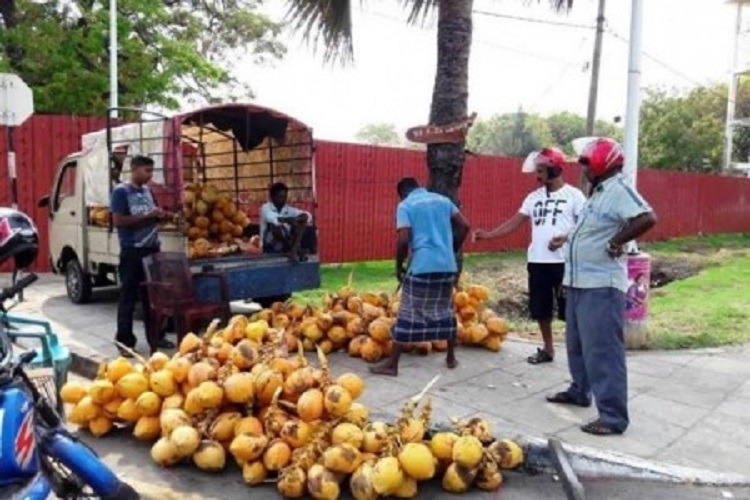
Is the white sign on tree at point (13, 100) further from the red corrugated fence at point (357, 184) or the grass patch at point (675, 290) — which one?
the grass patch at point (675, 290)

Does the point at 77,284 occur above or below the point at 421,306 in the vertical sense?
below

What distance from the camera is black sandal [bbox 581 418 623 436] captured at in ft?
15.0

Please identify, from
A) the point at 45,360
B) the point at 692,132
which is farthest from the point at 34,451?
the point at 692,132

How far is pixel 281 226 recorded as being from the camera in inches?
334

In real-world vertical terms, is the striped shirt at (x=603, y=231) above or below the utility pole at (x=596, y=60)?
below

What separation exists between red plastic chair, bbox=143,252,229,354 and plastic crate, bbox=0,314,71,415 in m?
1.90

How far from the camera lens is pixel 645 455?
431 cm

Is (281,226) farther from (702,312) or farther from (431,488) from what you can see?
(702,312)

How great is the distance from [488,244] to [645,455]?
1405cm

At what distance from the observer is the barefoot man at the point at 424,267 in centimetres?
558

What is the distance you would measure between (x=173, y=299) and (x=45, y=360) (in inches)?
111

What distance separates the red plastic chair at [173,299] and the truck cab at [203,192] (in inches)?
16.4

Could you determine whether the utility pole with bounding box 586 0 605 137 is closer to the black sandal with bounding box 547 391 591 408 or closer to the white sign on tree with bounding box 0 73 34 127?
the white sign on tree with bounding box 0 73 34 127

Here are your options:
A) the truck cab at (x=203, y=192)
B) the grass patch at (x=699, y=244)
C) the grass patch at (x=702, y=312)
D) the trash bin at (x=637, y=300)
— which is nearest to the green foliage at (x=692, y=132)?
the grass patch at (x=699, y=244)
